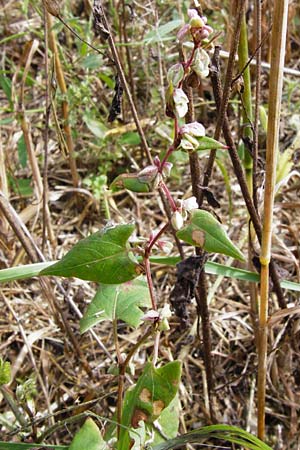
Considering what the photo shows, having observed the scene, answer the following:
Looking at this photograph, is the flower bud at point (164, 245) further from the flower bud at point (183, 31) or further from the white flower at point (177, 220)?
the flower bud at point (183, 31)

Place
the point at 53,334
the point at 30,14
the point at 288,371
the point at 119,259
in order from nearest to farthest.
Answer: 1. the point at 119,259
2. the point at 288,371
3. the point at 53,334
4. the point at 30,14

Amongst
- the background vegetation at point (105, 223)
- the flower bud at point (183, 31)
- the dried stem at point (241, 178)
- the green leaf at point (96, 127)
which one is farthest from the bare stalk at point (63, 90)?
the flower bud at point (183, 31)

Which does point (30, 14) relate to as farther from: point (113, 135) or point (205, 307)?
point (205, 307)

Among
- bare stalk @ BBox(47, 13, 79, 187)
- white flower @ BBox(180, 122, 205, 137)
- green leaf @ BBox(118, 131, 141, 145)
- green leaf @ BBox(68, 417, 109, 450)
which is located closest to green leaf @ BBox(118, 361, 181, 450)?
green leaf @ BBox(68, 417, 109, 450)

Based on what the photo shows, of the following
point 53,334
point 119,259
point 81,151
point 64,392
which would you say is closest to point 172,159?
point 81,151

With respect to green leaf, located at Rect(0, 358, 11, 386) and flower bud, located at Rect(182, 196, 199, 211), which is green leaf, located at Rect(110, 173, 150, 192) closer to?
flower bud, located at Rect(182, 196, 199, 211)

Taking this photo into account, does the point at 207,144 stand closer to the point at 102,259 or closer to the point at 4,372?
the point at 102,259
